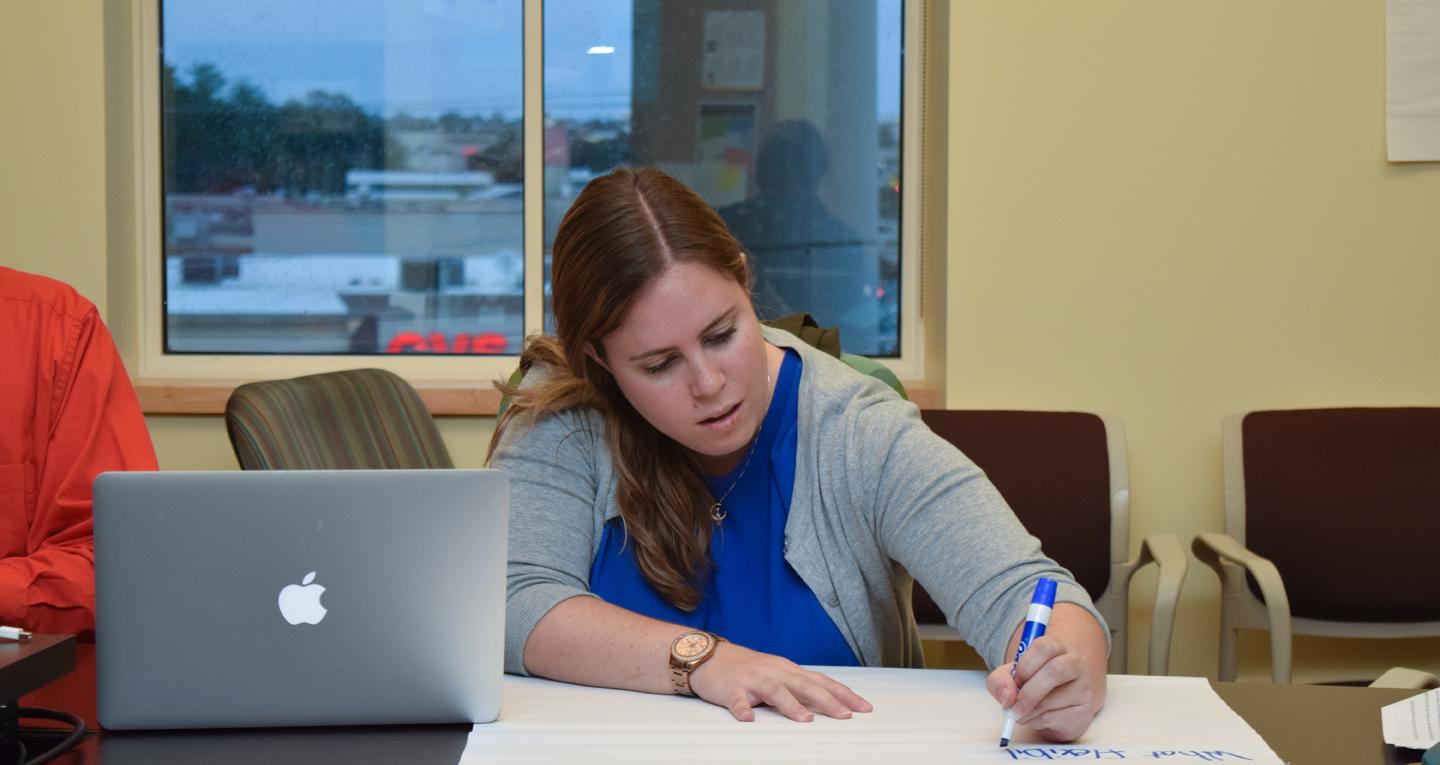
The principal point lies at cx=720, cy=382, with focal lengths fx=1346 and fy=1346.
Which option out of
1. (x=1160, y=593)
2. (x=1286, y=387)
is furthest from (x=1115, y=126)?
(x=1160, y=593)

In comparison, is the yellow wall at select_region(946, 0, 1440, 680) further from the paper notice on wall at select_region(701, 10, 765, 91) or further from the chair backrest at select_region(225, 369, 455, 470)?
the chair backrest at select_region(225, 369, 455, 470)

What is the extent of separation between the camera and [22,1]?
2.73 meters

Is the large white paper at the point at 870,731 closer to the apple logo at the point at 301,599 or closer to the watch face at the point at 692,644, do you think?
the watch face at the point at 692,644

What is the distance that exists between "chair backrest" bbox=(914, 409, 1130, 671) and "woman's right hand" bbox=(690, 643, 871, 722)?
4.46 feet

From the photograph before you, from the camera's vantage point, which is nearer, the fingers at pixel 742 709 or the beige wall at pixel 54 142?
the fingers at pixel 742 709

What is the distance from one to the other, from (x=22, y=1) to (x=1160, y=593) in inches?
98.4

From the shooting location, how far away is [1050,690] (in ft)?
3.95

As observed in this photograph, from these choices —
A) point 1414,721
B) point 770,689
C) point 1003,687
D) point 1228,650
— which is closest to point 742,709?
point 770,689

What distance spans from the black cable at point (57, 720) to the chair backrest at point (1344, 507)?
2.19m

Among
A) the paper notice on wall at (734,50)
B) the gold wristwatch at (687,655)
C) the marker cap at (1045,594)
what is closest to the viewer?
the marker cap at (1045,594)

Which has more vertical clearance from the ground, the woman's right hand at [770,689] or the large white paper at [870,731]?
the woman's right hand at [770,689]

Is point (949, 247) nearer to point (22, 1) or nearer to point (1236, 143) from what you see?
point (1236, 143)

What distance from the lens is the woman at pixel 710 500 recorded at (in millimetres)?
1394

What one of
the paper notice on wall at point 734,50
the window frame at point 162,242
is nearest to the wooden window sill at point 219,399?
the window frame at point 162,242
